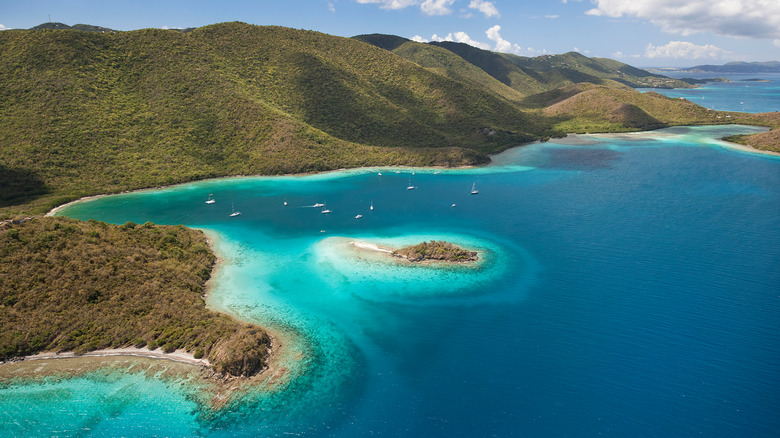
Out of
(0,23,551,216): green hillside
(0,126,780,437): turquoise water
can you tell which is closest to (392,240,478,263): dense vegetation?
(0,126,780,437): turquoise water

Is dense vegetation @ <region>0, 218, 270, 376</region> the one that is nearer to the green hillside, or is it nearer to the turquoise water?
the turquoise water

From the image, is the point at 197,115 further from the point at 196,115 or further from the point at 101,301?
the point at 101,301

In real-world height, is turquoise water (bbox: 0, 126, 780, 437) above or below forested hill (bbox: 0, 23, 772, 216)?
below

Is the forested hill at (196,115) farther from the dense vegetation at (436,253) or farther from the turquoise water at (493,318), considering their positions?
the dense vegetation at (436,253)

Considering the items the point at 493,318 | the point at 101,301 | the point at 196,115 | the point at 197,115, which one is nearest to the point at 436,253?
the point at 493,318

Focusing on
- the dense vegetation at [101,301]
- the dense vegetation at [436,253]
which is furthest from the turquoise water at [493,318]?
the dense vegetation at [101,301]

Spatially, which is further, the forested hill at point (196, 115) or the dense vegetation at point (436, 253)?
the forested hill at point (196, 115)
